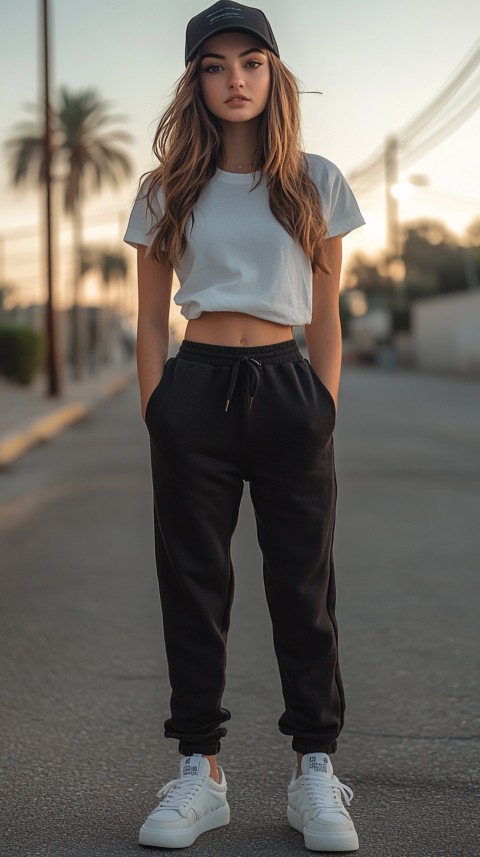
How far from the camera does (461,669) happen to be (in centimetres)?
463

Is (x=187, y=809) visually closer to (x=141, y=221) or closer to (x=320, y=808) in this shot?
(x=320, y=808)

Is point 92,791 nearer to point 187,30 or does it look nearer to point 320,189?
point 320,189

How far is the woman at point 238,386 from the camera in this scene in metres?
2.98

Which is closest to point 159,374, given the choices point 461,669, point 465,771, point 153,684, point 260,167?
point 260,167

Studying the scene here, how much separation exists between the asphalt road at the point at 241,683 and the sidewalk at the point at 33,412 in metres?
4.32

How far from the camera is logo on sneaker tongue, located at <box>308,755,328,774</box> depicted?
307 centimetres

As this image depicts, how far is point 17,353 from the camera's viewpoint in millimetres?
31328

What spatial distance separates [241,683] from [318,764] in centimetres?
139

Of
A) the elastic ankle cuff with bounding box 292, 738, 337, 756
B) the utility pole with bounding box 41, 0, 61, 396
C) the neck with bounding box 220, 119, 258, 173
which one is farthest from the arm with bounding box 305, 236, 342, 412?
the utility pole with bounding box 41, 0, 61, 396

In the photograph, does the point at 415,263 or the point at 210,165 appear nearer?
the point at 210,165

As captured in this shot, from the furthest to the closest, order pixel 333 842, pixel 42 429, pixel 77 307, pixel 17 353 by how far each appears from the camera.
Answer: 1. pixel 77 307
2. pixel 17 353
3. pixel 42 429
4. pixel 333 842

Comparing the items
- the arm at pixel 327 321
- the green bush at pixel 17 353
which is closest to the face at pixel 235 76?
the arm at pixel 327 321

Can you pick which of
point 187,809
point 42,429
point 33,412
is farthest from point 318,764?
point 33,412

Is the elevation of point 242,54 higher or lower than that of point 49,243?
lower
